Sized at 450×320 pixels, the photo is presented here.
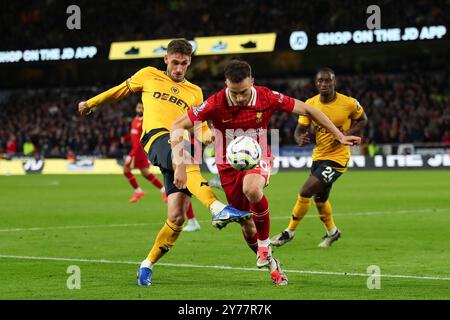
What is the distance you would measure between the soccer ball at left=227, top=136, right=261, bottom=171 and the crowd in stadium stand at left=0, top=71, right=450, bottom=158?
28.1 metres

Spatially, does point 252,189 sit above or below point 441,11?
below

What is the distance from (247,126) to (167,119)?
975 millimetres

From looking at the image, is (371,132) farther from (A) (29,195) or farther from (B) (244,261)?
(B) (244,261)

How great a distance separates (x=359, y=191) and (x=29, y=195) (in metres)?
8.48

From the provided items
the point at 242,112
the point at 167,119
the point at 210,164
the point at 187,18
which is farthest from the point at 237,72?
the point at 187,18

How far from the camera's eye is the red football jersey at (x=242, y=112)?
8.33 m

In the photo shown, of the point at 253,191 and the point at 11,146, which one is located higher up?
the point at 11,146

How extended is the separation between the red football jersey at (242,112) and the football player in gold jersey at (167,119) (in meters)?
0.51

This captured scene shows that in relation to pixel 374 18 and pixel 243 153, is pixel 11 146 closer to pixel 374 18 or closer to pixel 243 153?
pixel 374 18

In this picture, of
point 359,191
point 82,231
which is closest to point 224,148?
point 82,231

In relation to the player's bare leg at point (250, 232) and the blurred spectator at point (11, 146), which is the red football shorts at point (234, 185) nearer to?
the player's bare leg at point (250, 232)

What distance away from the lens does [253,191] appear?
27.2 ft

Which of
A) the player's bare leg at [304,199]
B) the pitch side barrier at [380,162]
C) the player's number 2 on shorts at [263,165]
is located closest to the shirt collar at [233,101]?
the player's number 2 on shorts at [263,165]
